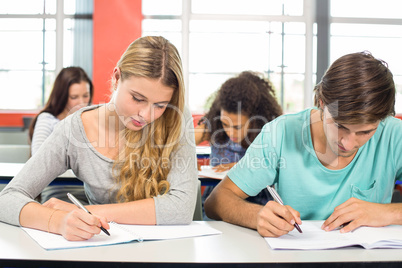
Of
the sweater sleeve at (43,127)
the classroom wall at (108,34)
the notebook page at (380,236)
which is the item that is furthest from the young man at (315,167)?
the classroom wall at (108,34)

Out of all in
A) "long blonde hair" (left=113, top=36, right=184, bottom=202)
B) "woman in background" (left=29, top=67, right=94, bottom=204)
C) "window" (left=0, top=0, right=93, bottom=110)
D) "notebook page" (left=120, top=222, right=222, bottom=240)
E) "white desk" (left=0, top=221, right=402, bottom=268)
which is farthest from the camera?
"window" (left=0, top=0, right=93, bottom=110)

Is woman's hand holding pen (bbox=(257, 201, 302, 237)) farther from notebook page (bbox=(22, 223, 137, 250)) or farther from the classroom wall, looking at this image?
the classroom wall

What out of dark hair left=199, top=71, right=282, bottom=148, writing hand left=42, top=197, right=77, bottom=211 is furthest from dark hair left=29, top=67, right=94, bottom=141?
writing hand left=42, top=197, right=77, bottom=211

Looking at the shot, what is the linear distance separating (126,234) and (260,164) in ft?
1.73

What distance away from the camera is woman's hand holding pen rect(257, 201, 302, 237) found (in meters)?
1.06

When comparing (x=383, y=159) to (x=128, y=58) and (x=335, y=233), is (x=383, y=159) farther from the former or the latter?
(x=128, y=58)

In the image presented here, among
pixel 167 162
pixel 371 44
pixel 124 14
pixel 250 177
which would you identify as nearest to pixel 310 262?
pixel 250 177

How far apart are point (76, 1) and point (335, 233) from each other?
17.0ft

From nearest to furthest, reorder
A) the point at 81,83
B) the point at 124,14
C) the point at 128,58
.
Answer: the point at 128,58 < the point at 81,83 < the point at 124,14

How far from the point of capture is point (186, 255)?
910 millimetres

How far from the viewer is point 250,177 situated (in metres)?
1.38

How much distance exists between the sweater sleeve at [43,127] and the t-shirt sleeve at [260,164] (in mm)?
1639

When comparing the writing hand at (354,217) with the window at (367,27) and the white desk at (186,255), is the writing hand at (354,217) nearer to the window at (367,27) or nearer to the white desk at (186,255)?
the white desk at (186,255)

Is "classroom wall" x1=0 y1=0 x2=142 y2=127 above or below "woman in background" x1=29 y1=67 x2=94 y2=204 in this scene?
above
